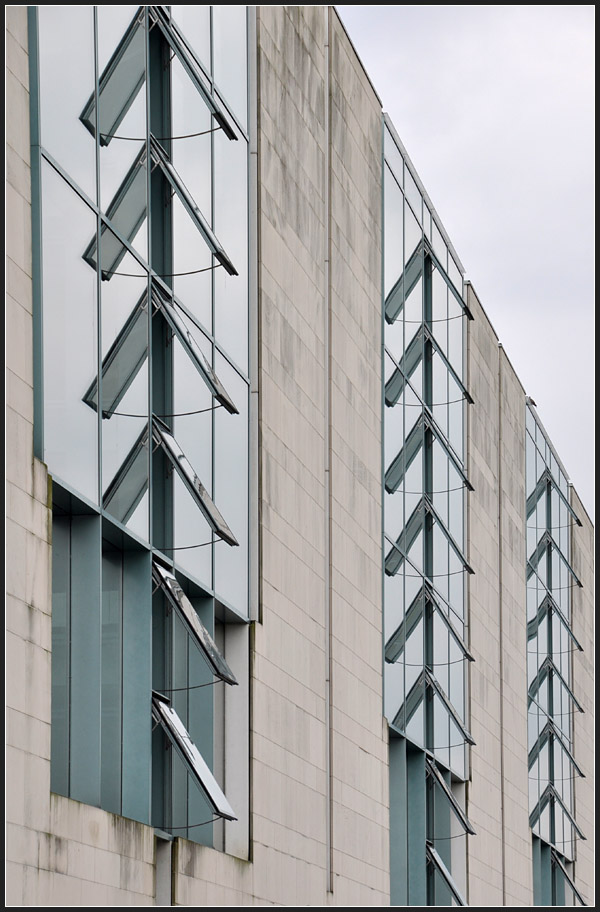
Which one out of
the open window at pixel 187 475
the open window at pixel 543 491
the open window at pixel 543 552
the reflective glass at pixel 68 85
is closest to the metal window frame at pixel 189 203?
the reflective glass at pixel 68 85

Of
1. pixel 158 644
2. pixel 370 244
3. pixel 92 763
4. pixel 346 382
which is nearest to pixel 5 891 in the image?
pixel 92 763

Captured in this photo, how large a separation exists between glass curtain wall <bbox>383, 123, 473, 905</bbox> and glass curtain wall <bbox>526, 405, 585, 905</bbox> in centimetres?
1244

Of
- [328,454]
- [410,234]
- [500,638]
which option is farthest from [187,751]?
[500,638]

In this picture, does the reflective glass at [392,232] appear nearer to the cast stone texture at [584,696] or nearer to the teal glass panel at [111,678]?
the teal glass panel at [111,678]

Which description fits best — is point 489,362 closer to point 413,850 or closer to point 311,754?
point 413,850

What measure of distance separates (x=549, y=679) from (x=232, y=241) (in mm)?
35558

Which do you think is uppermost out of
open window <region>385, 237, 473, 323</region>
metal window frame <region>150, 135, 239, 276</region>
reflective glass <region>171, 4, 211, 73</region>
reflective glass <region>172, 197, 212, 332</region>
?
open window <region>385, 237, 473, 323</region>

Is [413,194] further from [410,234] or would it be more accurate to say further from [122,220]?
[122,220]

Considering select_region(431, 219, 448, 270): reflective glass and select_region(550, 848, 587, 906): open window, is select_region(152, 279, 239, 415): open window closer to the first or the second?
select_region(431, 219, 448, 270): reflective glass

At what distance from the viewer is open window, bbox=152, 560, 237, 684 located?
24375 millimetres

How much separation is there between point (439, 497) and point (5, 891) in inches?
1064

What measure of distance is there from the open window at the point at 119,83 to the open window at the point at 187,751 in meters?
7.97

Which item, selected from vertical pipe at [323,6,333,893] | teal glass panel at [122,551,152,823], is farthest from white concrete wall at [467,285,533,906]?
teal glass panel at [122,551,152,823]

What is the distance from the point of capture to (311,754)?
103 feet
